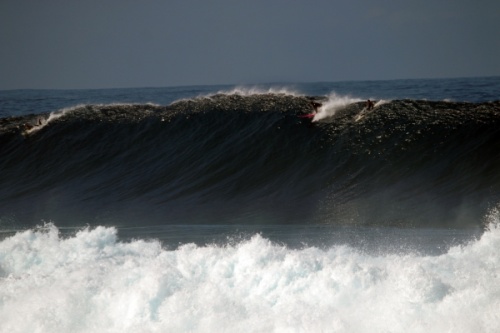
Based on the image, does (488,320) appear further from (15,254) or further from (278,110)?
(278,110)

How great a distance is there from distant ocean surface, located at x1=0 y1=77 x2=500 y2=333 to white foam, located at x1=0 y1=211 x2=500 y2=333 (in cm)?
2

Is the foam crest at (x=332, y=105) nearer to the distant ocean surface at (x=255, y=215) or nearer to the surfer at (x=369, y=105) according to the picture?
the distant ocean surface at (x=255, y=215)

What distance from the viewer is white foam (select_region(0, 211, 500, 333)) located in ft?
25.7

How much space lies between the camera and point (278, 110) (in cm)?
2405

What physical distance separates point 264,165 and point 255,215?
3.52 meters

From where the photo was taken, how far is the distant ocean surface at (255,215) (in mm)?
8469

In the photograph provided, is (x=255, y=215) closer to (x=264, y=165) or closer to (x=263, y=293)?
(x=264, y=165)

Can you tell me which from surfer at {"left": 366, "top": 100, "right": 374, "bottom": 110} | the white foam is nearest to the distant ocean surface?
the white foam

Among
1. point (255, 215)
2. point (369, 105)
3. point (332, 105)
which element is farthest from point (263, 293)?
point (332, 105)

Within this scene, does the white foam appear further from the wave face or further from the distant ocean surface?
the wave face

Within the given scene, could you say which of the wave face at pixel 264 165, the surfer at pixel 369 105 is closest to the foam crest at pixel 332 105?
the wave face at pixel 264 165

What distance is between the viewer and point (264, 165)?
20.7 meters

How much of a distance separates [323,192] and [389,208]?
90.0 inches

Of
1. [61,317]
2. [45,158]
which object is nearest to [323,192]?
[61,317]
